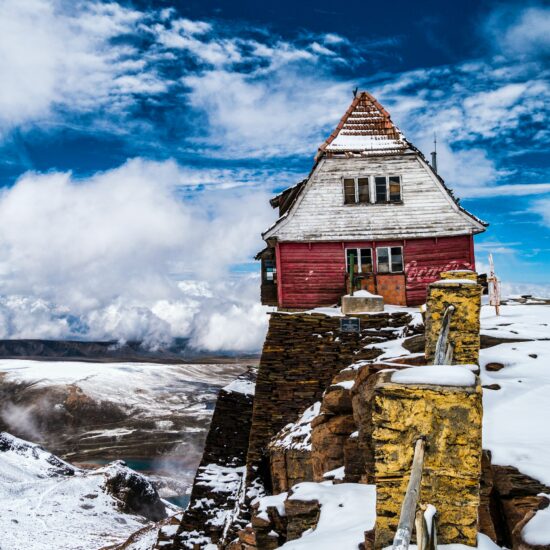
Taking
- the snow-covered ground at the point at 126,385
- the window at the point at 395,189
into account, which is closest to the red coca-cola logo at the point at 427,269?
the window at the point at 395,189

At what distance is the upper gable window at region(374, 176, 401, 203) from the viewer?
82.8 feet

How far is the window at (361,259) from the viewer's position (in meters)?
24.9

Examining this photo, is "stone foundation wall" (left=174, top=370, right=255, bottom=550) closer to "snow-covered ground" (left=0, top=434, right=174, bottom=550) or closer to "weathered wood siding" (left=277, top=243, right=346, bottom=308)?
"weathered wood siding" (left=277, top=243, right=346, bottom=308)

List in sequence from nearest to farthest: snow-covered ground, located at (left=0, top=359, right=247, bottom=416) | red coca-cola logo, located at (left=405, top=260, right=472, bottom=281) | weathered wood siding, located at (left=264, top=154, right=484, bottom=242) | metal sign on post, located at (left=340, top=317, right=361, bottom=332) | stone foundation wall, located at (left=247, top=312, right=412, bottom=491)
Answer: stone foundation wall, located at (left=247, top=312, right=412, bottom=491), metal sign on post, located at (left=340, top=317, right=361, bottom=332), weathered wood siding, located at (left=264, top=154, right=484, bottom=242), red coca-cola logo, located at (left=405, top=260, right=472, bottom=281), snow-covered ground, located at (left=0, top=359, right=247, bottom=416)

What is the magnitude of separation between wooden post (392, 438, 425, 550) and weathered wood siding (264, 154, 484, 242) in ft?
66.6

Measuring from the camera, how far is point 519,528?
21.0 feet

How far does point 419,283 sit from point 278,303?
6.42 m

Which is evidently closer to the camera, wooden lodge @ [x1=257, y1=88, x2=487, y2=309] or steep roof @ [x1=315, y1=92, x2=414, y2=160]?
wooden lodge @ [x1=257, y1=88, x2=487, y2=309]

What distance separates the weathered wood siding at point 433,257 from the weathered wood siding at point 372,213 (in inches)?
18.1

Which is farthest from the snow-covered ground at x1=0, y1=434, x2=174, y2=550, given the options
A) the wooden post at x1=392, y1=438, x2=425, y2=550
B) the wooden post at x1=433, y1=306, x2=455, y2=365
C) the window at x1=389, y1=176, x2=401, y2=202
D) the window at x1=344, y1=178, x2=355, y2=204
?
the wooden post at x1=392, y1=438, x2=425, y2=550

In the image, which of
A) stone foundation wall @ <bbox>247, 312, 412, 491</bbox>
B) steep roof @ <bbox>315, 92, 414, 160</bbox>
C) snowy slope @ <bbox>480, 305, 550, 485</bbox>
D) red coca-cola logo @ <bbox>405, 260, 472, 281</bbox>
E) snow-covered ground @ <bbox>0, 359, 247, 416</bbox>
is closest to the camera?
snowy slope @ <bbox>480, 305, 550, 485</bbox>

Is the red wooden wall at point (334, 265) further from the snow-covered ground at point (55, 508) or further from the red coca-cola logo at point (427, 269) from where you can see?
the snow-covered ground at point (55, 508)

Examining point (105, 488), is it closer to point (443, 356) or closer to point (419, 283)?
point (419, 283)

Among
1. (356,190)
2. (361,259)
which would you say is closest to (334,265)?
(361,259)
